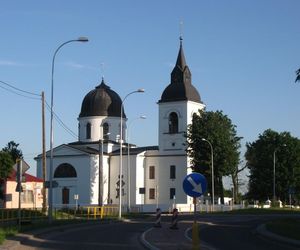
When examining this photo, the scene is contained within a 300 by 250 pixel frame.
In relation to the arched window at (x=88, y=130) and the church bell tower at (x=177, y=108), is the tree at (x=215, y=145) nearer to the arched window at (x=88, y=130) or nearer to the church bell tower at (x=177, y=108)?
the church bell tower at (x=177, y=108)

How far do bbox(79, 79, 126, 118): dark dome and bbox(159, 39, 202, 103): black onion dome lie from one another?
9007 mm

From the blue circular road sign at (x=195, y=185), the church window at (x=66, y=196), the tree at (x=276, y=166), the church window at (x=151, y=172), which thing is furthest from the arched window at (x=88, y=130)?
the blue circular road sign at (x=195, y=185)

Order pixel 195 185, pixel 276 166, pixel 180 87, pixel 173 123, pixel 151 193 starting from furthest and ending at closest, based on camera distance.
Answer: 1. pixel 276 166
2. pixel 173 123
3. pixel 180 87
4. pixel 151 193
5. pixel 195 185

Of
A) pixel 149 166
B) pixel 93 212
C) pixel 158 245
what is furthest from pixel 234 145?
pixel 158 245

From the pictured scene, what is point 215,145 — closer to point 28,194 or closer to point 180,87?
point 180,87

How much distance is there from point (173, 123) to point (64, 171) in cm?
1834

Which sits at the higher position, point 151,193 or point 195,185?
point 151,193

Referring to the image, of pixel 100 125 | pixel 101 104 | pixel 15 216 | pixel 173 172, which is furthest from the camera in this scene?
pixel 101 104

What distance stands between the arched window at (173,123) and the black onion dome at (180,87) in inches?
91.9

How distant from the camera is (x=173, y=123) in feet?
320

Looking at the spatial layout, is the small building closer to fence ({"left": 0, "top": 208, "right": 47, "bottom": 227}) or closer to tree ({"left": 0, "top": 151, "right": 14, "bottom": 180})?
tree ({"left": 0, "top": 151, "right": 14, "bottom": 180})

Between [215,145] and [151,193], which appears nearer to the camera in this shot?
[215,145]

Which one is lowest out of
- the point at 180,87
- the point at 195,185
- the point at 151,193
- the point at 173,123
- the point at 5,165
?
the point at 195,185

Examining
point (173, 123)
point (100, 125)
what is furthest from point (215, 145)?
point (100, 125)
